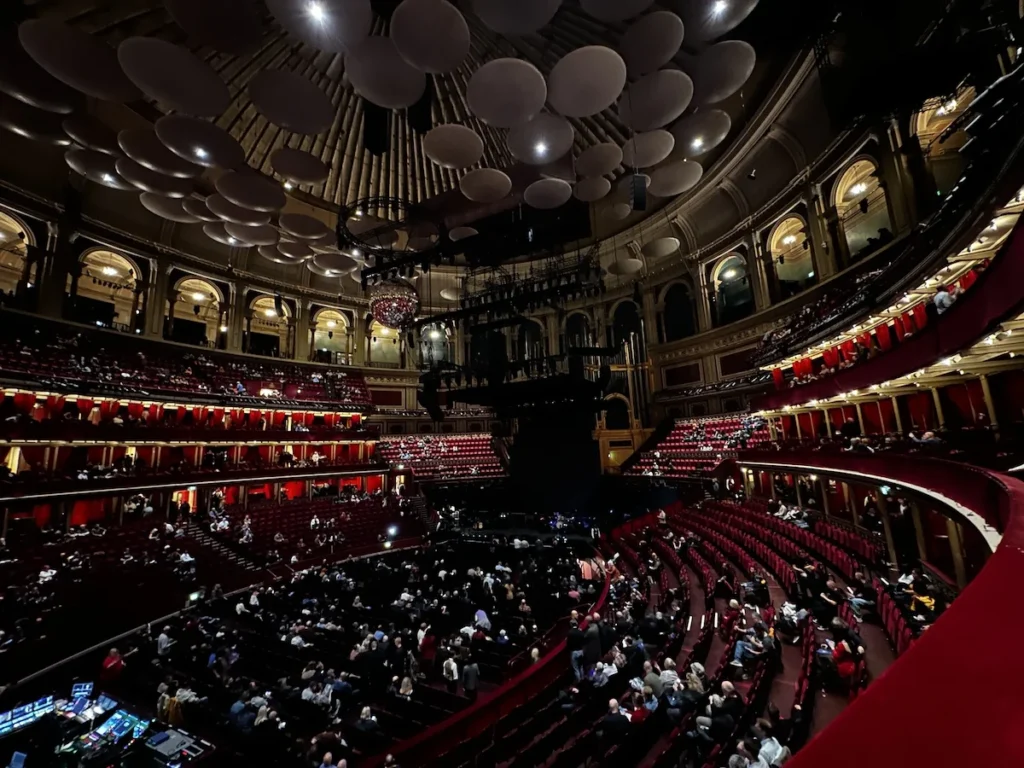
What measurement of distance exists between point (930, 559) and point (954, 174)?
35.2 feet

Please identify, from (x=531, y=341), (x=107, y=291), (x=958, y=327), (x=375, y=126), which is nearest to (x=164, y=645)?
(x=375, y=126)

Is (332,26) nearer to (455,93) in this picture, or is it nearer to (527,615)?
(455,93)

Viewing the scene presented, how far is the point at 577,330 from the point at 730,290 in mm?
9702

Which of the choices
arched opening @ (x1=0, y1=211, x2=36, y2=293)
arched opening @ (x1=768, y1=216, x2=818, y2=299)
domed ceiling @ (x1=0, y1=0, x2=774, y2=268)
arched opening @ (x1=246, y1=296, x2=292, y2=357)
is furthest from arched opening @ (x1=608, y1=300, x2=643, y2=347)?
arched opening @ (x1=0, y1=211, x2=36, y2=293)

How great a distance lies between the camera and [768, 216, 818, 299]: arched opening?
20.5 meters

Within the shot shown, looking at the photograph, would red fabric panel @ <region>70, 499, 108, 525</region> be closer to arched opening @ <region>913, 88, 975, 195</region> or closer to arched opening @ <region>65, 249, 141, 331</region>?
arched opening @ <region>65, 249, 141, 331</region>

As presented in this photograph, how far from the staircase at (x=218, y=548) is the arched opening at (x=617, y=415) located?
19084mm

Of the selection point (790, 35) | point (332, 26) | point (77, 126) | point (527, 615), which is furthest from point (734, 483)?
point (77, 126)

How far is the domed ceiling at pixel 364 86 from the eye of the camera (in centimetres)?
746

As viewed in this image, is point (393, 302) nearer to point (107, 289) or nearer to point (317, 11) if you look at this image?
point (317, 11)

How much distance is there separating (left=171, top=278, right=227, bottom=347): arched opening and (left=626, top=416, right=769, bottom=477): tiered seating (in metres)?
24.6

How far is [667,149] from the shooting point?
10711 millimetres

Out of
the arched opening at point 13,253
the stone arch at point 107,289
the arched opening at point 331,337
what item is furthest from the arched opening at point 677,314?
the arched opening at point 13,253

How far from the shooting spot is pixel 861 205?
17.1 metres
